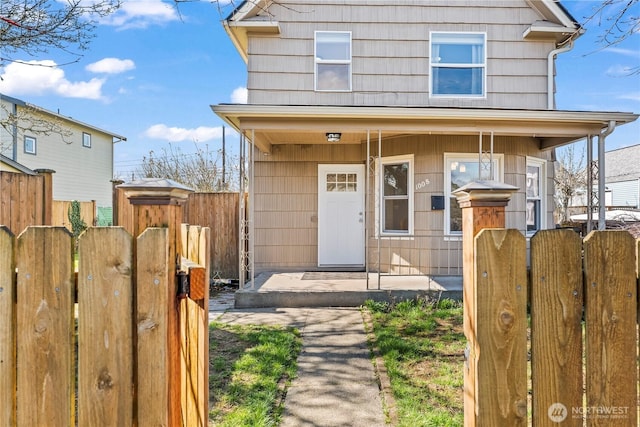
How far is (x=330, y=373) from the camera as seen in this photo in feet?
11.9

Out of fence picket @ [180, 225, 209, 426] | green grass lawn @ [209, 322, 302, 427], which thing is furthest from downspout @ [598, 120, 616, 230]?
fence picket @ [180, 225, 209, 426]

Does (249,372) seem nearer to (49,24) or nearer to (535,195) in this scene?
(49,24)

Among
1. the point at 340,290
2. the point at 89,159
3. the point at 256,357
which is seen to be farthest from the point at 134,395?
the point at 89,159

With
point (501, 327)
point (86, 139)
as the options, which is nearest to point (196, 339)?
point (501, 327)

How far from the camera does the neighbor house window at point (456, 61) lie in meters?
8.42

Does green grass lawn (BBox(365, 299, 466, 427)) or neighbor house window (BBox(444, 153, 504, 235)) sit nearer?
green grass lawn (BBox(365, 299, 466, 427))

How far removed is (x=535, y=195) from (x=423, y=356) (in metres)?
5.65

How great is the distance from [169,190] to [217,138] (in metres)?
17.9

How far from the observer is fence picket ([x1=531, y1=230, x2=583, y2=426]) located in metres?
1.41

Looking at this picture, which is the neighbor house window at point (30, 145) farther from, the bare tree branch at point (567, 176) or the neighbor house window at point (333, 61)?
the bare tree branch at point (567, 176)

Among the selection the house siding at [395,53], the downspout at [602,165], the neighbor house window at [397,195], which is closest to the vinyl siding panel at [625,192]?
the house siding at [395,53]

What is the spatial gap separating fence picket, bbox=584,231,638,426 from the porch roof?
5216 mm

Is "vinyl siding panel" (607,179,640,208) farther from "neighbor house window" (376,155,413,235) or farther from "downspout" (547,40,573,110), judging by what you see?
"neighbor house window" (376,155,413,235)

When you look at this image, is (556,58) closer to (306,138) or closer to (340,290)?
(306,138)
